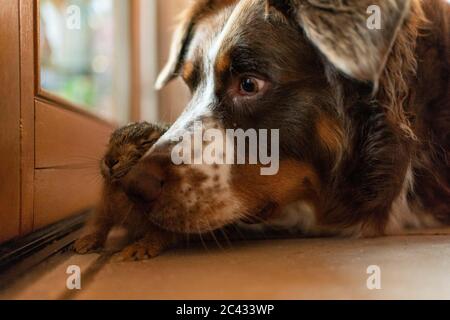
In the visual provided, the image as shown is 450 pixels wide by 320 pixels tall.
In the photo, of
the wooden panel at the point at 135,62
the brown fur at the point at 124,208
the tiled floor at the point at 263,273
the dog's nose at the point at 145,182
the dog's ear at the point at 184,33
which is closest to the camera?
the tiled floor at the point at 263,273

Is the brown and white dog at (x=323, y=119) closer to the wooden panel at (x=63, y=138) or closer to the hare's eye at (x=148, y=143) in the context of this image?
the hare's eye at (x=148, y=143)

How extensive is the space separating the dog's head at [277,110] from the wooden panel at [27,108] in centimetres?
38

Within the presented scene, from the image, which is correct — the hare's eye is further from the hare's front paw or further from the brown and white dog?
the hare's front paw

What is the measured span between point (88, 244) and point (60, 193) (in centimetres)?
42

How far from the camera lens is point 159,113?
3799 mm

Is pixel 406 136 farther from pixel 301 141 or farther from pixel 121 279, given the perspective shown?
pixel 121 279

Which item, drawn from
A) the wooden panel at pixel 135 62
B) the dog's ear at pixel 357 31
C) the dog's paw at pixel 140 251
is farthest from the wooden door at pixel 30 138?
the wooden panel at pixel 135 62

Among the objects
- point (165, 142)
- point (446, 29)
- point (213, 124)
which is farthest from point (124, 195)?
point (446, 29)

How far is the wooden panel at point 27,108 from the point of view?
1388 mm

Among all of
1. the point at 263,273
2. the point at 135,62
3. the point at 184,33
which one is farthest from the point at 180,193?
the point at 135,62

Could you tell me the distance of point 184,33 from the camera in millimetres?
2084

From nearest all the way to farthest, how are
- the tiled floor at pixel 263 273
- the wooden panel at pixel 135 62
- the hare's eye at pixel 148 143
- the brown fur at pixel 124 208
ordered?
the tiled floor at pixel 263 273 < the brown fur at pixel 124 208 < the hare's eye at pixel 148 143 < the wooden panel at pixel 135 62

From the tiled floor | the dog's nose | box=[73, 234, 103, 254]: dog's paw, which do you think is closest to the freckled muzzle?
the dog's nose
